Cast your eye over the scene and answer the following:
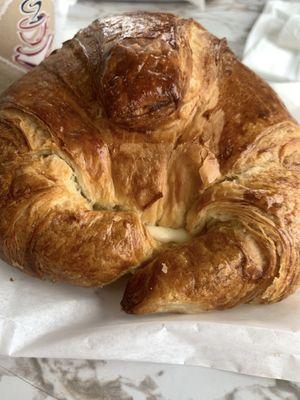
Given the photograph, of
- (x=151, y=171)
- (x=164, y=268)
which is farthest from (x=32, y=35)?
(x=164, y=268)

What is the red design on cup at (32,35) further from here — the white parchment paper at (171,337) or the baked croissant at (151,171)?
the white parchment paper at (171,337)

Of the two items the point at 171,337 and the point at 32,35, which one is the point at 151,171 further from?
the point at 32,35

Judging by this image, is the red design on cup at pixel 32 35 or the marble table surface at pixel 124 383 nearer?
the marble table surface at pixel 124 383

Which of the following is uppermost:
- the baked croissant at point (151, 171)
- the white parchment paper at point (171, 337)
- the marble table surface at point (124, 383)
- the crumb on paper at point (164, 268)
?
the baked croissant at point (151, 171)

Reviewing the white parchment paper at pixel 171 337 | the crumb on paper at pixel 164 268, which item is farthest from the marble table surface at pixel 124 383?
the crumb on paper at pixel 164 268

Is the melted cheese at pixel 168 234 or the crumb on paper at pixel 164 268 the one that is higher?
the crumb on paper at pixel 164 268

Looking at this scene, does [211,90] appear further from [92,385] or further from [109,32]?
[92,385]
